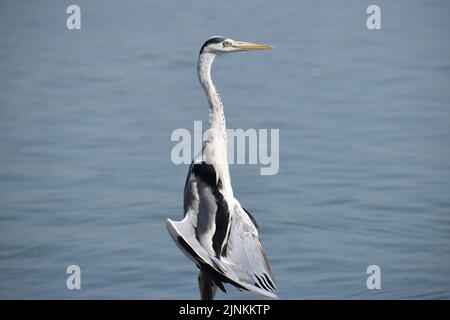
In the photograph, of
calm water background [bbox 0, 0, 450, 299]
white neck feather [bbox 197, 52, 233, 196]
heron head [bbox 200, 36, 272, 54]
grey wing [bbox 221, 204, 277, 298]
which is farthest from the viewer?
calm water background [bbox 0, 0, 450, 299]

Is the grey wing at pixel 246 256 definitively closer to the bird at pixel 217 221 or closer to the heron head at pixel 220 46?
the bird at pixel 217 221

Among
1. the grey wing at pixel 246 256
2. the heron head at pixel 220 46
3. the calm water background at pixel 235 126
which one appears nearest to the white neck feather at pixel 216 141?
the heron head at pixel 220 46

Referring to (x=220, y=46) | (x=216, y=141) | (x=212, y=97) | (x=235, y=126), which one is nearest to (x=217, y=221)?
(x=216, y=141)

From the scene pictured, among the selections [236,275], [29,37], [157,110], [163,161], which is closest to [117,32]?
[29,37]

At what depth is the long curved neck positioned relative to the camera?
9273mm

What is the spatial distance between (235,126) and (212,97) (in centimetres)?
485

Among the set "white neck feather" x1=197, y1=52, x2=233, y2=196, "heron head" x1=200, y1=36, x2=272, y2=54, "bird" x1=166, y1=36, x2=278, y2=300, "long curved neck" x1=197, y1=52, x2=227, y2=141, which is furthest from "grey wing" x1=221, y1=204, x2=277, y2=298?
"heron head" x1=200, y1=36, x2=272, y2=54

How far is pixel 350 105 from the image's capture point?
51.5 feet

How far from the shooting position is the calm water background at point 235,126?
10867 mm

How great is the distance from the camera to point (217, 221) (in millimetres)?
8969

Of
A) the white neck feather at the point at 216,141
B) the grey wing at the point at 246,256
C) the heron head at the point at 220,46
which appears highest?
the heron head at the point at 220,46

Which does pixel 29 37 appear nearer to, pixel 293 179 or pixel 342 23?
pixel 342 23

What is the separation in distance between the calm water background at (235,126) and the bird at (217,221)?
996 millimetres

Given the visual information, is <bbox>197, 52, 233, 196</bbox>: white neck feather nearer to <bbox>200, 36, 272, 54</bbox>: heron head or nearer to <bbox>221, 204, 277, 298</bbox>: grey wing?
<bbox>200, 36, 272, 54</bbox>: heron head
